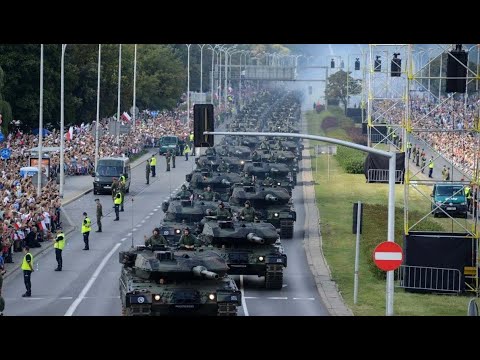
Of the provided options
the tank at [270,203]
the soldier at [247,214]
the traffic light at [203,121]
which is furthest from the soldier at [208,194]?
the traffic light at [203,121]

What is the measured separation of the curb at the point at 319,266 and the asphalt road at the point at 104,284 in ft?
0.79

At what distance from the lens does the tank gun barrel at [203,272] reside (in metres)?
35.2

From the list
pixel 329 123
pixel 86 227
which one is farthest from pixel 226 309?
pixel 329 123

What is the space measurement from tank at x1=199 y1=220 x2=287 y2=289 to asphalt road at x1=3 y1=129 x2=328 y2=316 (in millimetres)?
606

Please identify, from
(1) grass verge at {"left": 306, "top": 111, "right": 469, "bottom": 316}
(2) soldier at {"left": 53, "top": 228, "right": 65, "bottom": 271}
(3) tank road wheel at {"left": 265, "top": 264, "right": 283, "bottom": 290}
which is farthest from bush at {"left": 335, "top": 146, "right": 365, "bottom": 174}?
(3) tank road wheel at {"left": 265, "top": 264, "right": 283, "bottom": 290}

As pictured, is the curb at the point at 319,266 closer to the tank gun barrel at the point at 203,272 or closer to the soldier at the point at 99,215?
the tank gun barrel at the point at 203,272

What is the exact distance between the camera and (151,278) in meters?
36.1

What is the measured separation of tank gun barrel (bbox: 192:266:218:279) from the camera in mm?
35250

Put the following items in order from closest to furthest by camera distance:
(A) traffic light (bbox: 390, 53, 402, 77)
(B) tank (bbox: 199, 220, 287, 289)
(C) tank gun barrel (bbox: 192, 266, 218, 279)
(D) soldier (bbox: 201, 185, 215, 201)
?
(C) tank gun barrel (bbox: 192, 266, 218, 279) → (B) tank (bbox: 199, 220, 287, 289) → (D) soldier (bbox: 201, 185, 215, 201) → (A) traffic light (bbox: 390, 53, 402, 77)

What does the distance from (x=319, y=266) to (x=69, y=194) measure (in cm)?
2593

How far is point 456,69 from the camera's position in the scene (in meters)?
35.4

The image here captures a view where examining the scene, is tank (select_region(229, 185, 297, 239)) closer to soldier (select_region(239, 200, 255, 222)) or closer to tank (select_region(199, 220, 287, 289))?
soldier (select_region(239, 200, 255, 222))
